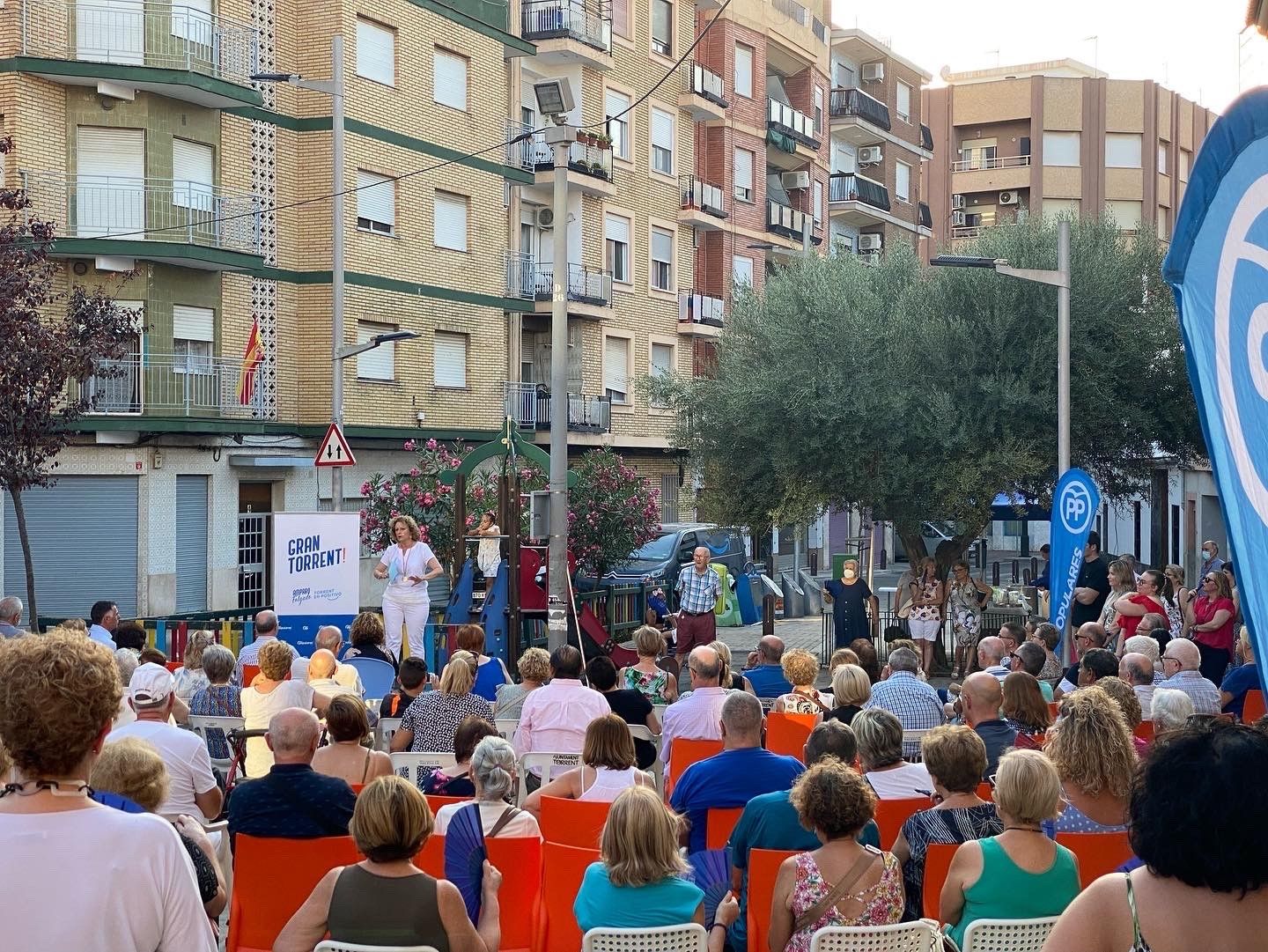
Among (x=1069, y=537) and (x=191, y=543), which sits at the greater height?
(x=1069, y=537)

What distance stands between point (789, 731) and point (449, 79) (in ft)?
92.0

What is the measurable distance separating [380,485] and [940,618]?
11.6m

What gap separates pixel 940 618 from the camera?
20.5 metres

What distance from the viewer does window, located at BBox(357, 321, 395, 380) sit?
106 feet

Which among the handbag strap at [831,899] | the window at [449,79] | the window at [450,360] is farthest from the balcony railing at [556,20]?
the handbag strap at [831,899]

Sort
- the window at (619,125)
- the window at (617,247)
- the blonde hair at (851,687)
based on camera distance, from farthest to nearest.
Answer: the window at (619,125)
the window at (617,247)
the blonde hair at (851,687)

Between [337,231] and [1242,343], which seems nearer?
[1242,343]

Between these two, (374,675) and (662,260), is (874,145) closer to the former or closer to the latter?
(662,260)

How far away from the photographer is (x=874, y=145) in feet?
194

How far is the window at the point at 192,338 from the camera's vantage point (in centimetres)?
2853

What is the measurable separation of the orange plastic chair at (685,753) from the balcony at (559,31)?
1258 inches

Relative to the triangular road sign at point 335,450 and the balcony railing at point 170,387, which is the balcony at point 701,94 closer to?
the balcony railing at point 170,387

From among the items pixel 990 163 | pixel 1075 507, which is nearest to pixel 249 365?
pixel 1075 507

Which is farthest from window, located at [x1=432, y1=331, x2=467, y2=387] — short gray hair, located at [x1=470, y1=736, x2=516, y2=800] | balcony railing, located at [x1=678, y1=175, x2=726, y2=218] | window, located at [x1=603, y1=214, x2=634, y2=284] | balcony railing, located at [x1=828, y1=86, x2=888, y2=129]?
short gray hair, located at [x1=470, y1=736, x2=516, y2=800]
